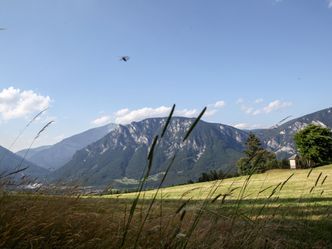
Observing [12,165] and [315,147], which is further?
[315,147]

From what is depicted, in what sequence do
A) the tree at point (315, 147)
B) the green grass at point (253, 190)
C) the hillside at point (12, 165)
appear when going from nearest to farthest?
the hillside at point (12, 165)
the green grass at point (253, 190)
the tree at point (315, 147)

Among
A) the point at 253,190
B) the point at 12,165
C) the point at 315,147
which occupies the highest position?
the point at 315,147

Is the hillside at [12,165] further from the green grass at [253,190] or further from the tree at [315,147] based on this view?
the tree at [315,147]

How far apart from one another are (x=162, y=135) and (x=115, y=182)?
2.33 meters

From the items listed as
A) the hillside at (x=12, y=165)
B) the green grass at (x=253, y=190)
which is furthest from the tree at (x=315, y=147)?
the hillside at (x=12, y=165)

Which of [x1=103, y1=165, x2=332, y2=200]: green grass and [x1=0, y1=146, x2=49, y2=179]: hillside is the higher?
[x1=0, y1=146, x2=49, y2=179]: hillside

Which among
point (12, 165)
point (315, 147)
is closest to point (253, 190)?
point (12, 165)

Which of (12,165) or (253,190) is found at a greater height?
A: (12,165)

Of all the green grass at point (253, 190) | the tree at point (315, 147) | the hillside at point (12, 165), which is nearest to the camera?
the hillside at point (12, 165)

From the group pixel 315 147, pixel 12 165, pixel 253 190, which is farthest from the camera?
pixel 315 147

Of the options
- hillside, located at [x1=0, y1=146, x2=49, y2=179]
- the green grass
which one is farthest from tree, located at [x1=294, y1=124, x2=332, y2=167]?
hillside, located at [x1=0, y1=146, x2=49, y2=179]

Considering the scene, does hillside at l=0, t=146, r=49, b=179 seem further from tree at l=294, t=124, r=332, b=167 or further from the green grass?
tree at l=294, t=124, r=332, b=167

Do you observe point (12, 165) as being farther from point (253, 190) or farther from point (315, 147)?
point (315, 147)

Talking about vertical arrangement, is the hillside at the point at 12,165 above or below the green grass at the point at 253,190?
above
